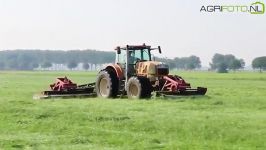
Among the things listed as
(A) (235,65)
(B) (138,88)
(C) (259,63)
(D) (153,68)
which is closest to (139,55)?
(D) (153,68)

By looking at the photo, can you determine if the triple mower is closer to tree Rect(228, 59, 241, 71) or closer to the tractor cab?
the tractor cab

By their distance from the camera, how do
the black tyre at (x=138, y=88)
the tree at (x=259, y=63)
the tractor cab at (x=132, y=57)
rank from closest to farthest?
the black tyre at (x=138, y=88) → the tractor cab at (x=132, y=57) → the tree at (x=259, y=63)

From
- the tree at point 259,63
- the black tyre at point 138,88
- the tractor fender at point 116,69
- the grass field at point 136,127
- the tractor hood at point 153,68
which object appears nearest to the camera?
the grass field at point 136,127

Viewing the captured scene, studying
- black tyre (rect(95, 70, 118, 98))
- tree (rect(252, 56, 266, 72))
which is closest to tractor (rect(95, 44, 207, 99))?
black tyre (rect(95, 70, 118, 98))

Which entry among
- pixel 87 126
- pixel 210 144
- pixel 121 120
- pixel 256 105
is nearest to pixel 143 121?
pixel 121 120

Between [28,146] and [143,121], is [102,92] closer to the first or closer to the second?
[143,121]

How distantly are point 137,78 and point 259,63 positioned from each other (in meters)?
167

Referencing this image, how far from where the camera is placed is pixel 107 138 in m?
10.0

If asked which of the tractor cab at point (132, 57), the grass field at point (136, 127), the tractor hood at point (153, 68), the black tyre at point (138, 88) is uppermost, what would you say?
the tractor cab at point (132, 57)

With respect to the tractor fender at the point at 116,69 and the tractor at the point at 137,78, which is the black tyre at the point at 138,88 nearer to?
the tractor at the point at 137,78

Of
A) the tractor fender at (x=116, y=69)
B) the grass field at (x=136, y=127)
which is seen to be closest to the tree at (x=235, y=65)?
the tractor fender at (x=116, y=69)

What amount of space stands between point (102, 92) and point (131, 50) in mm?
2381

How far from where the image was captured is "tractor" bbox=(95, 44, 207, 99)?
68.3 ft

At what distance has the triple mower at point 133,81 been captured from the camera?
20.9 m
